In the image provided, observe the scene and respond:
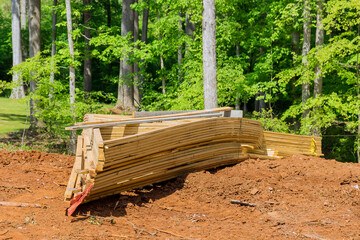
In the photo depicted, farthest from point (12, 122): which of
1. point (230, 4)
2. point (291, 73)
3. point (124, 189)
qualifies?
point (124, 189)

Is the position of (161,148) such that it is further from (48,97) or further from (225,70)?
(225,70)

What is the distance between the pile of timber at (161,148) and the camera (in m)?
4.02

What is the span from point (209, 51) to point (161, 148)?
4.54m

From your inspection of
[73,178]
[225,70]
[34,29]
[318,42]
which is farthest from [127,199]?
[34,29]

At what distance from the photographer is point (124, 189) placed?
14.4ft

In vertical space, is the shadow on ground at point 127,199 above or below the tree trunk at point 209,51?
below

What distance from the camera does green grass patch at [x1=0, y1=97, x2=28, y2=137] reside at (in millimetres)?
15348

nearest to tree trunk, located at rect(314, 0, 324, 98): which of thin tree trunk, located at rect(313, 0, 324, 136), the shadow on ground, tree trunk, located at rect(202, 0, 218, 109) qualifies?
thin tree trunk, located at rect(313, 0, 324, 136)

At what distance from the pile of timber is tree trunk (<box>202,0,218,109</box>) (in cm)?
288

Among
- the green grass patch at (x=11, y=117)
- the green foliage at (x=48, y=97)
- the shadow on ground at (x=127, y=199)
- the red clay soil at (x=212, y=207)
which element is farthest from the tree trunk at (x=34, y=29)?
the shadow on ground at (x=127, y=199)

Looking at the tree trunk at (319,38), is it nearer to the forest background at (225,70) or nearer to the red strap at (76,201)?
the forest background at (225,70)

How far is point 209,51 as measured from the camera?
8.44 meters

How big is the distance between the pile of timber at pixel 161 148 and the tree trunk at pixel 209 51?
113 inches

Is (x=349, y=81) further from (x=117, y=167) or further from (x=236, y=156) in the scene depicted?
(x=117, y=167)
